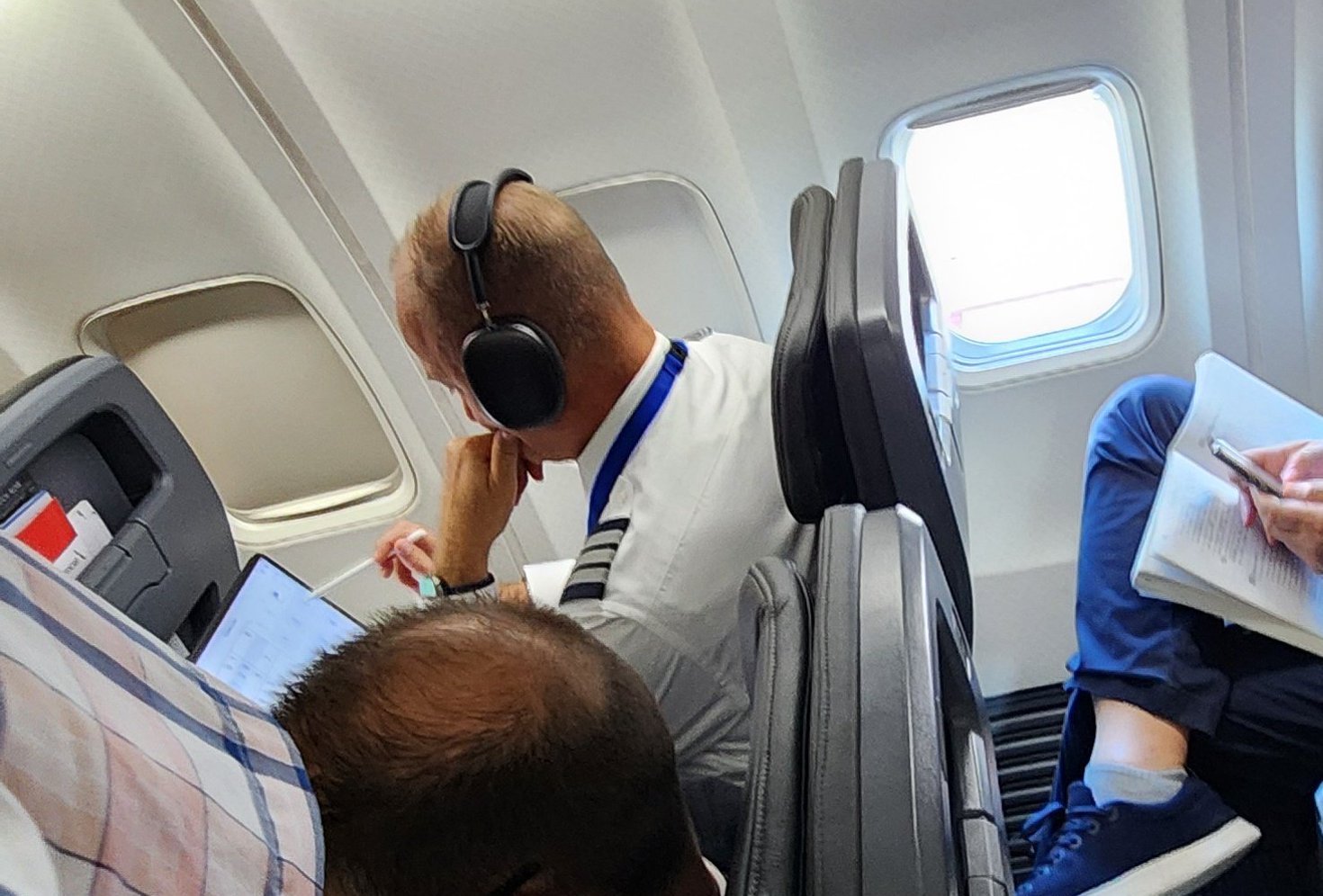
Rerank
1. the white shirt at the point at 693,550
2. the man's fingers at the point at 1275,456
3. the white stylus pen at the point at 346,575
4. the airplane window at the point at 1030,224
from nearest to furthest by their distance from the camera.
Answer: the white shirt at the point at 693,550, the man's fingers at the point at 1275,456, the airplane window at the point at 1030,224, the white stylus pen at the point at 346,575

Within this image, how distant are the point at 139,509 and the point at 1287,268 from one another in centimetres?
208

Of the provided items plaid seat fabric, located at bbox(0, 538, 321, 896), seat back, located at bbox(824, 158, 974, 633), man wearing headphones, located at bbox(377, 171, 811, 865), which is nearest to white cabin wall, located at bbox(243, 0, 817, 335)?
man wearing headphones, located at bbox(377, 171, 811, 865)

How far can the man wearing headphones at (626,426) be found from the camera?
1297mm

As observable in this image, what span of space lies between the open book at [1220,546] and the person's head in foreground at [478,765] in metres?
0.93

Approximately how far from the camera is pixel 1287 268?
216 cm

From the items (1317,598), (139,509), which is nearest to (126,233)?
(139,509)

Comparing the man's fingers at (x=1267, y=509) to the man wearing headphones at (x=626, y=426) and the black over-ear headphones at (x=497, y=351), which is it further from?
the black over-ear headphones at (x=497, y=351)

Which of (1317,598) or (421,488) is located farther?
(421,488)

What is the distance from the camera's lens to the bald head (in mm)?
1359

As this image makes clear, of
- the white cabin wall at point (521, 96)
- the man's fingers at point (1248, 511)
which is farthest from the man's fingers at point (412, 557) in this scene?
the man's fingers at point (1248, 511)

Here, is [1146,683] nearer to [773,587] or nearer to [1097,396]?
[773,587]

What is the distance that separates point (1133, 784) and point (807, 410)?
733 millimetres

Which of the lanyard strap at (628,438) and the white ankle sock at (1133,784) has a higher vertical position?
the lanyard strap at (628,438)

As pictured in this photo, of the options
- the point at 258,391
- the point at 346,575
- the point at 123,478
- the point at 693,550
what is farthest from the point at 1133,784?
the point at 258,391
